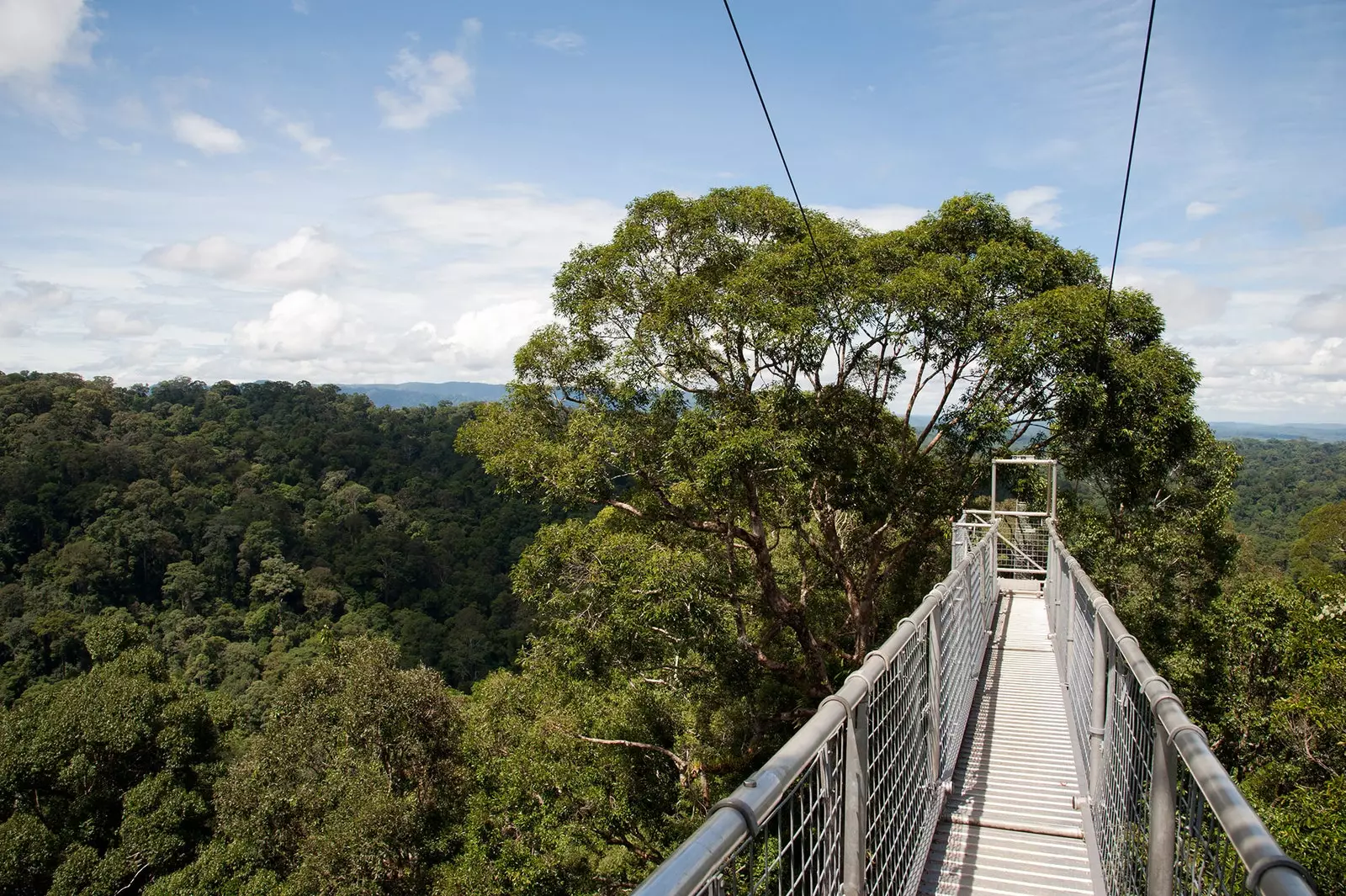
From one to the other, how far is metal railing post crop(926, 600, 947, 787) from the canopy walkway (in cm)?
1

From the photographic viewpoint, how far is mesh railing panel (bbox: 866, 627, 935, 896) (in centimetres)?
245

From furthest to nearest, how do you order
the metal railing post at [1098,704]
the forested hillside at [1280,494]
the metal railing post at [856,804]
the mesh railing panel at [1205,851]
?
the forested hillside at [1280,494]
the metal railing post at [1098,704]
the metal railing post at [856,804]
the mesh railing panel at [1205,851]

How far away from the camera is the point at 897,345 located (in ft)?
28.6

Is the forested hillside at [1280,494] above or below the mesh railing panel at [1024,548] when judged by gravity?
below

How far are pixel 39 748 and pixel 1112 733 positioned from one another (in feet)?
56.7

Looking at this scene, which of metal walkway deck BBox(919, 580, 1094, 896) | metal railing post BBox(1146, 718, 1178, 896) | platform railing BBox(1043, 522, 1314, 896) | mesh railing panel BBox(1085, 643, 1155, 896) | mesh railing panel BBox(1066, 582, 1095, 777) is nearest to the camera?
platform railing BBox(1043, 522, 1314, 896)

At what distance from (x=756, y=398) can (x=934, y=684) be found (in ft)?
17.2

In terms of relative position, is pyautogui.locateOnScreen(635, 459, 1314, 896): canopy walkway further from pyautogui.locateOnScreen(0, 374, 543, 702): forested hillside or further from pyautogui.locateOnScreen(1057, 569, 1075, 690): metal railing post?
pyautogui.locateOnScreen(0, 374, 543, 702): forested hillside

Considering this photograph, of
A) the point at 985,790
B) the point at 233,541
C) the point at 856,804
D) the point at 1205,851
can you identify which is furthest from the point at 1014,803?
the point at 233,541

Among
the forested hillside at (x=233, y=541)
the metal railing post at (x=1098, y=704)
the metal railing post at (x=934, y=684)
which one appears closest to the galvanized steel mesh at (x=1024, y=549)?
the metal railing post at (x=1098, y=704)

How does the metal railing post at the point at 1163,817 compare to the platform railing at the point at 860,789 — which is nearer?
the platform railing at the point at 860,789

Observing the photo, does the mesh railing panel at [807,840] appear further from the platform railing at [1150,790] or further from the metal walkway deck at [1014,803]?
the metal walkway deck at [1014,803]

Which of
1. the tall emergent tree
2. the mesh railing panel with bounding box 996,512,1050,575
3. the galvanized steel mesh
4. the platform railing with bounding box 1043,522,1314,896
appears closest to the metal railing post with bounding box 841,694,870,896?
the platform railing with bounding box 1043,522,1314,896

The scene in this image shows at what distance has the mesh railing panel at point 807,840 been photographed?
1.39 metres
